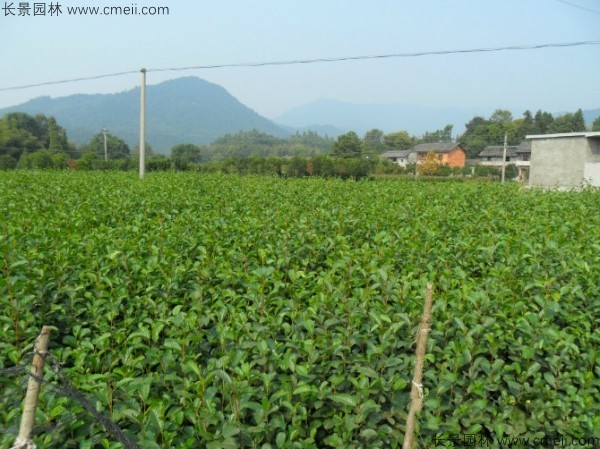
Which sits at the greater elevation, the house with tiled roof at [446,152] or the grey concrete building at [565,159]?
the house with tiled roof at [446,152]

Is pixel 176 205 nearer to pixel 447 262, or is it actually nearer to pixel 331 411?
pixel 447 262

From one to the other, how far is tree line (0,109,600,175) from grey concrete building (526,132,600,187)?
13.2m

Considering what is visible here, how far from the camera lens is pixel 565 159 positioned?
87.0ft

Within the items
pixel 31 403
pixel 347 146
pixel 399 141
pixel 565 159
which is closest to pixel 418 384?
pixel 31 403

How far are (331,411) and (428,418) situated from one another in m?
0.43

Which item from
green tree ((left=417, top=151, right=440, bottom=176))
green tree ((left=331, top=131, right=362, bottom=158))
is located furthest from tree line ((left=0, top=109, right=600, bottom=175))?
green tree ((left=417, top=151, right=440, bottom=176))

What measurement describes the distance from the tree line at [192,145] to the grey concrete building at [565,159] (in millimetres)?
13195

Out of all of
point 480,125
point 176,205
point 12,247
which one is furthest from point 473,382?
point 480,125

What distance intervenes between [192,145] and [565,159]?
51.2 m

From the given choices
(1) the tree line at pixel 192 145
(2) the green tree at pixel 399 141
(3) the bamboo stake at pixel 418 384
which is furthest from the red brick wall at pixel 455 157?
(3) the bamboo stake at pixel 418 384

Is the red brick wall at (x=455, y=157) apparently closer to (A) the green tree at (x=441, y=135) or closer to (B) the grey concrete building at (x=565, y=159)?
(A) the green tree at (x=441, y=135)

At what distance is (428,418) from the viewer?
2221 mm

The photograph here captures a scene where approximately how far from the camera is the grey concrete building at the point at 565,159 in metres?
25.4

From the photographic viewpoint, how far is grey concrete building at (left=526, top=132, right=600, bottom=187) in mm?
25422
